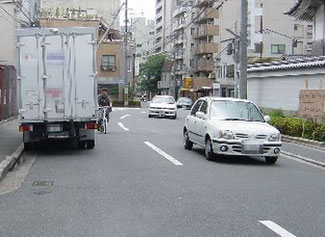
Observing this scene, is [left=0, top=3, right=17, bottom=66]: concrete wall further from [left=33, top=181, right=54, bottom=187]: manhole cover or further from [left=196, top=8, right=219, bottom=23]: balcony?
[left=196, top=8, right=219, bottom=23]: balcony

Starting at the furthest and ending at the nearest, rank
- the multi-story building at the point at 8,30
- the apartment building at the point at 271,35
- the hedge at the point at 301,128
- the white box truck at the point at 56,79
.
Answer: the apartment building at the point at 271,35 < the multi-story building at the point at 8,30 < the hedge at the point at 301,128 < the white box truck at the point at 56,79

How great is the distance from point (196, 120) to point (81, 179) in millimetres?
5636

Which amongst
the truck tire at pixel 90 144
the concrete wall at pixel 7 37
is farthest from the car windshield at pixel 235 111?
the concrete wall at pixel 7 37

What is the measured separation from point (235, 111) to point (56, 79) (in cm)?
495

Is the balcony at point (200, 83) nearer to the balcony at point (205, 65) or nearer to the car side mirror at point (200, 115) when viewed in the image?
the balcony at point (205, 65)

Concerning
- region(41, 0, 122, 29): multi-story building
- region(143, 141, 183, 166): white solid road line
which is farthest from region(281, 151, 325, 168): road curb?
region(41, 0, 122, 29): multi-story building

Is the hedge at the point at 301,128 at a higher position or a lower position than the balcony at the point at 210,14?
lower

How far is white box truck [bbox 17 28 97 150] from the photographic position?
48.6 ft

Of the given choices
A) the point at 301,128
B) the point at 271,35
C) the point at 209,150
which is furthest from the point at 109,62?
the point at 209,150

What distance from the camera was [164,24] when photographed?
4899 inches

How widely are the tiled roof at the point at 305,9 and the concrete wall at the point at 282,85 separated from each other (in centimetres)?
418

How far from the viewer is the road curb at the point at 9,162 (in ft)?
39.1

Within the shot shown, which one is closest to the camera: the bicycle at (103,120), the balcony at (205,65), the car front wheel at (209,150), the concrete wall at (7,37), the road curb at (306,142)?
the car front wheel at (209,150)

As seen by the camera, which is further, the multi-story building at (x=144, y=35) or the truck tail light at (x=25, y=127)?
the multi-story building at (x=144, y=35)
